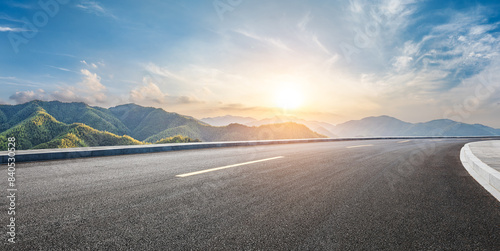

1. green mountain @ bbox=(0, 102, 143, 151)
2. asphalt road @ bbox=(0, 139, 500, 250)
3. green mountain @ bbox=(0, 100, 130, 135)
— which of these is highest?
green mountain @ bbox=(0, 100, 130, 135)

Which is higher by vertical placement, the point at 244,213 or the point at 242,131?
the point at 242,131

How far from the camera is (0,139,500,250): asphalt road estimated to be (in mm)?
1800

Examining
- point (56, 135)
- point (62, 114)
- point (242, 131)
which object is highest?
point (62, 114)

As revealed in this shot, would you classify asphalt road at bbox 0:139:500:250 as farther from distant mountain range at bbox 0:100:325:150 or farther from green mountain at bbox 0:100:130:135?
green mountain at bbox 0:100:130:135

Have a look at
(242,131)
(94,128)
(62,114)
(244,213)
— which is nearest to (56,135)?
(94,128)

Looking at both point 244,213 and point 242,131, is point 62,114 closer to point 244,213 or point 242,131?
point 242,131

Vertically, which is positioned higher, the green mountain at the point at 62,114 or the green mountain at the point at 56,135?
the green mountain at the point at 62,114

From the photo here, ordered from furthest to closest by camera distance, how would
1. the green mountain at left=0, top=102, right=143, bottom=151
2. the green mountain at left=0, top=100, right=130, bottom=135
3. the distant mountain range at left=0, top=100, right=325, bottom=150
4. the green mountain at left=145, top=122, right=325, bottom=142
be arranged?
the green mountain at left=145, top=122, right=325, bottom=142 < the green mountain at left=0, top=100, right=130, bottom=135 < the distant mountain range at left=0, top=100, right=325, bottom=150 < the green mountain at left=0, top=102, right=143, bottom=151

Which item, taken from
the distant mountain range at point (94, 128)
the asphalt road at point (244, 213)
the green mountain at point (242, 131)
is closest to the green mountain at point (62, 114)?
the distant mountain range at point (94, 128)

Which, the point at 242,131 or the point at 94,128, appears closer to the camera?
the point at 94,128

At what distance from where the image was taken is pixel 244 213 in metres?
2.36

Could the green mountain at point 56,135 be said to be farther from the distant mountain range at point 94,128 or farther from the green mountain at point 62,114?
the green mountain at point 62,114

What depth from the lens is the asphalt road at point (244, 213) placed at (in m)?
1.80

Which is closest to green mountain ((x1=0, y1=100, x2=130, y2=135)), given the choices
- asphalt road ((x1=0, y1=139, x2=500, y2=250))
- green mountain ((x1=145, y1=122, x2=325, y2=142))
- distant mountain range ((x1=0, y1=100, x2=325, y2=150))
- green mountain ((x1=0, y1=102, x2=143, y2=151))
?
distant mountain range ((x1=0, y1=100, x2=325, y2=150))
